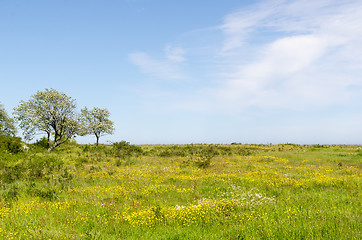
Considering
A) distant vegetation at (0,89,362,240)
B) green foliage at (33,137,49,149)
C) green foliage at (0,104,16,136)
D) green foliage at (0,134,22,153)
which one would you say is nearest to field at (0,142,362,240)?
distant vegetation at (0,89,362,240)

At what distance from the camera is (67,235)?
5.45 metres

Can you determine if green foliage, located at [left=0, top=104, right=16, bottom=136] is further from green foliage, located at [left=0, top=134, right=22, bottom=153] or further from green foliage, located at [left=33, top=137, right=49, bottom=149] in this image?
green foliage, located at [left=0, top=134, right=22, bottom=153]

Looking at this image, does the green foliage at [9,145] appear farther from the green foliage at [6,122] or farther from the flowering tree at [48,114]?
the green foliage at [6,122]

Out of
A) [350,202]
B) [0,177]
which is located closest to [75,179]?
[0,177]

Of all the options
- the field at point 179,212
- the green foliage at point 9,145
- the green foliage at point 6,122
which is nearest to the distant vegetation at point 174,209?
the field at point 179,212

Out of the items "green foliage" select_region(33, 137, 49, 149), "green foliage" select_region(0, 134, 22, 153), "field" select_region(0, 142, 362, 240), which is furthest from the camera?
"green foliage" select_region(33, 137, 49, 149)

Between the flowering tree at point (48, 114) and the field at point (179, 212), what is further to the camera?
the flowering tree at point (48, 114)

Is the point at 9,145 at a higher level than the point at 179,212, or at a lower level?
higher

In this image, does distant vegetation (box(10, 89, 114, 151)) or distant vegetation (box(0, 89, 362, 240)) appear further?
distant vegetation (box(10, 89, 114, 151))

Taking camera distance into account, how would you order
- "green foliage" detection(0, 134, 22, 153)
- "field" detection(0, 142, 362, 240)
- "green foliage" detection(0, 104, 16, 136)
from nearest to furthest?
"field" detection(0, 142, 362, 240), "green foliage" detection(0, 134, 22, 153), "green foliage" detection(0, 104, 16, 136)

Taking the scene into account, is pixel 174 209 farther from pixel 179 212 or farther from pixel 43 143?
pixel 43 143

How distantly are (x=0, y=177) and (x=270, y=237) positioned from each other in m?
15.3

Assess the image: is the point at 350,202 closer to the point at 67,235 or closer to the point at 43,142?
the point at 67,235

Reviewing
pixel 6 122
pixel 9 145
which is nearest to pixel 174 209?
pixel 9 145
